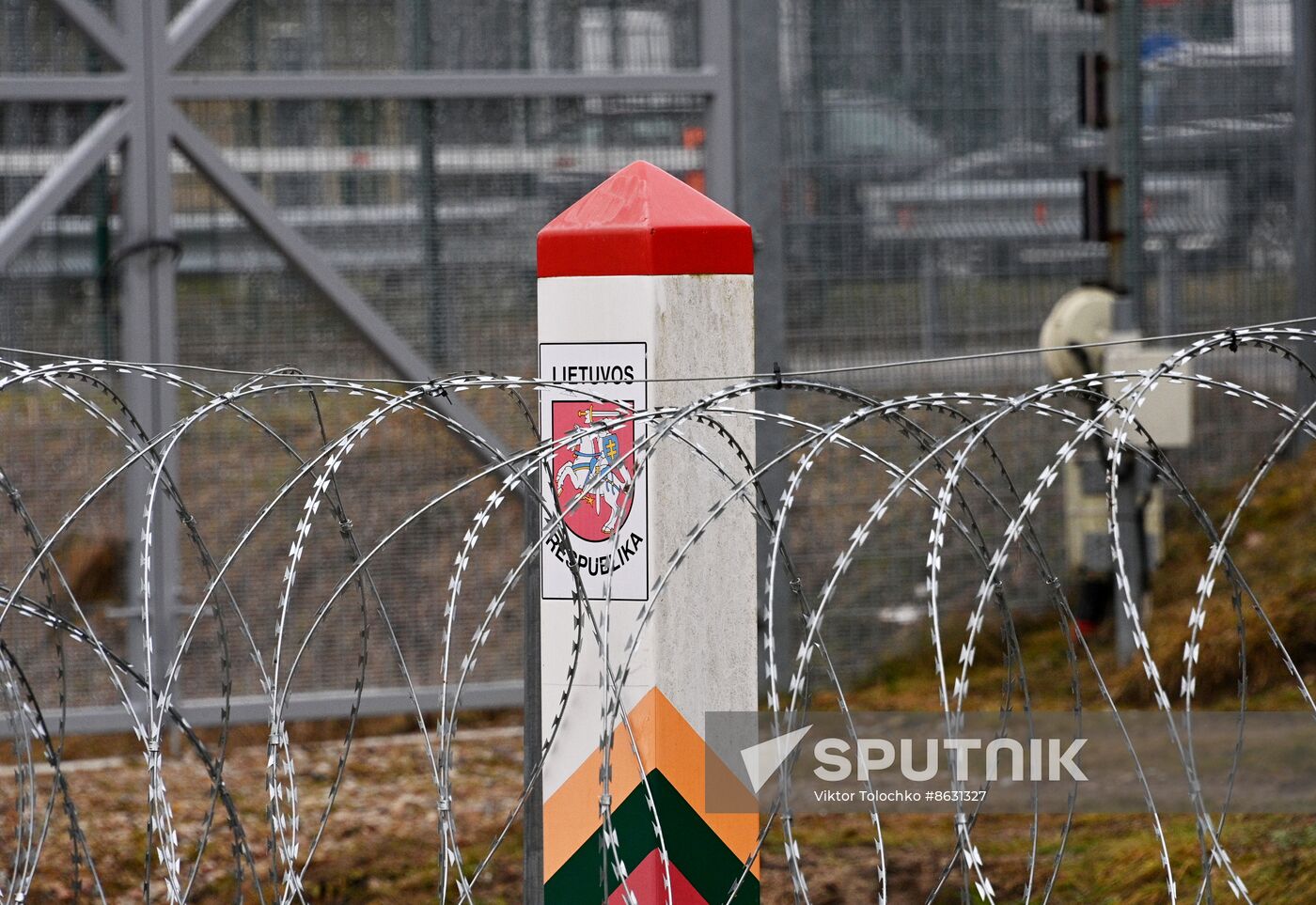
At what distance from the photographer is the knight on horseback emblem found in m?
3.99

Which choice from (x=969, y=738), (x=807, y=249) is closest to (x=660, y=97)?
(x=807, y=249)

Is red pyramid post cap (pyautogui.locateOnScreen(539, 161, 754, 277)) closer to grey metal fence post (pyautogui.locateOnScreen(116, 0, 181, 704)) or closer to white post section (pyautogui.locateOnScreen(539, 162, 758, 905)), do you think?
white post section (pyautogui.locateOnScreen(539, 162, 758, 905))

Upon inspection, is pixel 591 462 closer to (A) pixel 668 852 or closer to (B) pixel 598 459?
(B) pixel 598 459

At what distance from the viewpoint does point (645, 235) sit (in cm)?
396

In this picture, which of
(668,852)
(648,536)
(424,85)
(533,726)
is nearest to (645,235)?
(648,536)

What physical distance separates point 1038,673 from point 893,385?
1590mm

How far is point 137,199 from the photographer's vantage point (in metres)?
6.86

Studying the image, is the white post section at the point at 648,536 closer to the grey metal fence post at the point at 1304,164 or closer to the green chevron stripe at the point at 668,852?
the green chevron stripe at the point at 668,852

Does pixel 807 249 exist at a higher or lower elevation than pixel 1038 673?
higher

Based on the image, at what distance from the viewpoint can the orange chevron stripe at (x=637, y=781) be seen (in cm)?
397

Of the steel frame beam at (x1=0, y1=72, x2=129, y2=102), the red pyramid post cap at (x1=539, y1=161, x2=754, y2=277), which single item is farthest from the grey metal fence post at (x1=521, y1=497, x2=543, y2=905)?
the steel frame beam at (x1=0, y1=72, x2=129, y2=102)

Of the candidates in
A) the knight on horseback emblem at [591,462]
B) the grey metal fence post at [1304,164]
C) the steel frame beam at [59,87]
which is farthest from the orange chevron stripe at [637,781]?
the grey metal fence post at [1304,164]

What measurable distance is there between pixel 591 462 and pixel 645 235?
0.57 m

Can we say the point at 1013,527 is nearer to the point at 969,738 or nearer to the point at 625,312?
the point at 625,312
